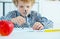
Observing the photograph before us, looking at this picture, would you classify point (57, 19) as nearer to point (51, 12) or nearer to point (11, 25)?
point (51, 12)

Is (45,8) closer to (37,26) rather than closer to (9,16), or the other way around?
(37,26)

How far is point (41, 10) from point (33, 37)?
0.17 meters

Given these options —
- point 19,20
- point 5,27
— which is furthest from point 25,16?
point 5,27

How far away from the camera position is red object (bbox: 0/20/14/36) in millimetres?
1177

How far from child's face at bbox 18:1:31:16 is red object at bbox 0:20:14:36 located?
10cm

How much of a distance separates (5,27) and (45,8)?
0.89ft

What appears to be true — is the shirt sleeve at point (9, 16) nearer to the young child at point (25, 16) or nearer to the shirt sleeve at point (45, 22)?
the young child at point (25, 16)

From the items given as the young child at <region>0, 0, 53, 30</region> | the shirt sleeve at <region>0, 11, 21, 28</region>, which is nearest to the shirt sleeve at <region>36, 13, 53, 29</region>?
the young child at <region>0, 0, 53, 30</region>

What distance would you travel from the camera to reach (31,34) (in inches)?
49.0

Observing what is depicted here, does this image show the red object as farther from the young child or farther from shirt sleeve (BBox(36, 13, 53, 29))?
shirt sleeve (BBox(36, 13, 53, 29))

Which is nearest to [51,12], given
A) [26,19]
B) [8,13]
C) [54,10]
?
[54,10]

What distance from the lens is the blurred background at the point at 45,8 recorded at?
4.06 feet

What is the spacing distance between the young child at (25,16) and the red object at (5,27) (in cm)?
5

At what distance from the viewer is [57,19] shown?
4.19ft
